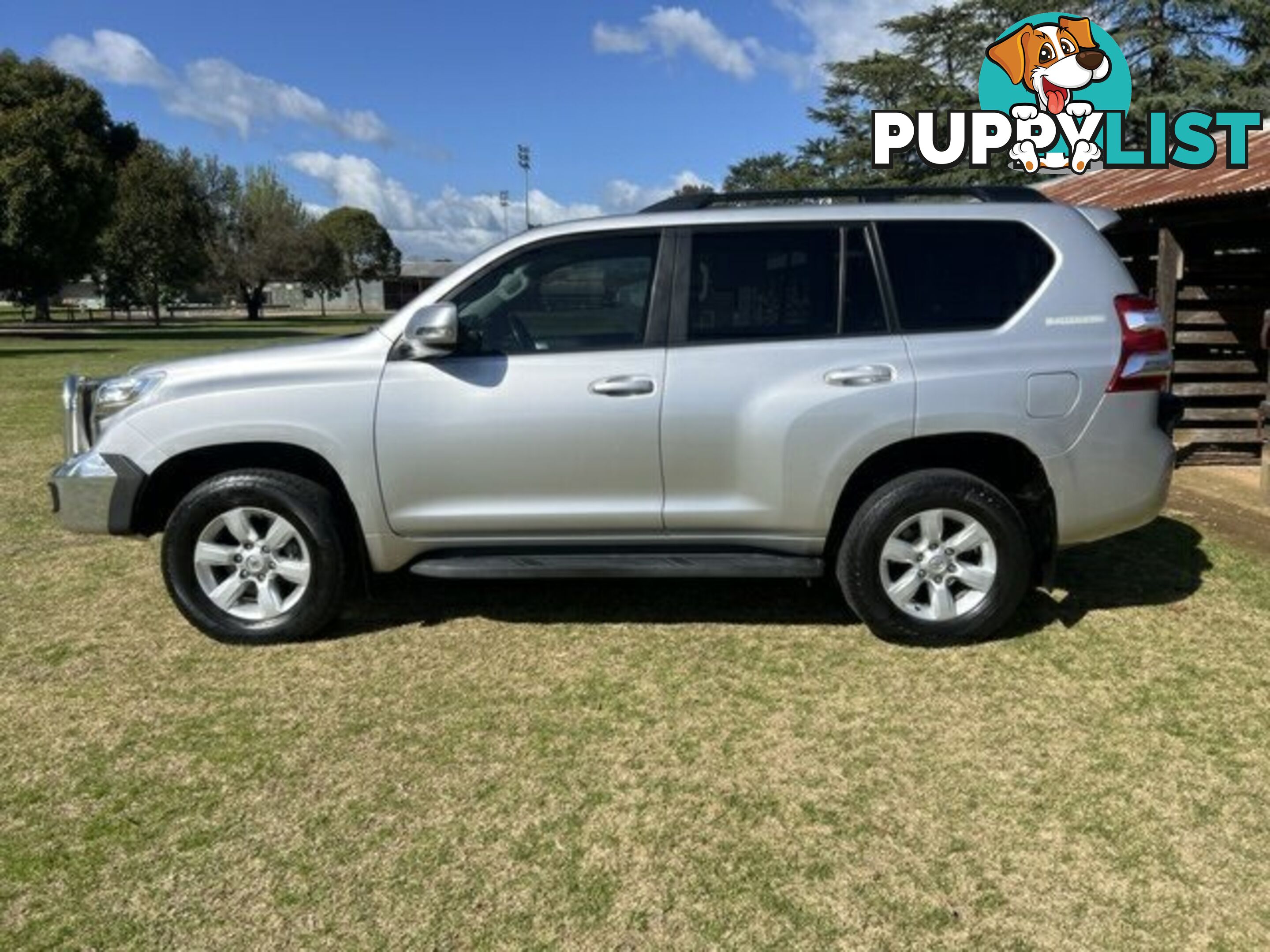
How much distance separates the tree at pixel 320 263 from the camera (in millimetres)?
59219

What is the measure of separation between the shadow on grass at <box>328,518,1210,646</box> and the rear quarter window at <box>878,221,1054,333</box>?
1419 millimetres

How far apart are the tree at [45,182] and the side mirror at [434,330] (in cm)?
3372

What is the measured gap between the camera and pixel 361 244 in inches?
3396

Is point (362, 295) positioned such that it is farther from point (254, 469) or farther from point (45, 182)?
point (254, 469)

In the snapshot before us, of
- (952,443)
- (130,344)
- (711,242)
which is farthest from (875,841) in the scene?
(130,344)

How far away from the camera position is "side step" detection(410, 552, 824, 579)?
416 centimetres

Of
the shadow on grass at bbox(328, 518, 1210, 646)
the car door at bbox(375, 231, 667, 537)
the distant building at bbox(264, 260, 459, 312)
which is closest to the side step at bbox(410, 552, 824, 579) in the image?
the car door at bbox(375, 231, 667, 537)

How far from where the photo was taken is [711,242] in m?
4.23

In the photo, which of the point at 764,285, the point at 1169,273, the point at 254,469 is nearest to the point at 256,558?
the point at 254,469

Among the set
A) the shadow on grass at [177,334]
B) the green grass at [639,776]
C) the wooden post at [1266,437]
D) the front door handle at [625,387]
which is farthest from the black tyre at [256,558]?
the shadow on grass at [177,334]

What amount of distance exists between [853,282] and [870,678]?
5.46 ft

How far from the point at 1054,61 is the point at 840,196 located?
2237 centimetres

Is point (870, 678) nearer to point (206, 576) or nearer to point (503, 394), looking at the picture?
point (503, 394)

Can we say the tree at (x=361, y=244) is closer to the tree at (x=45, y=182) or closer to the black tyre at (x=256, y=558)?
the tree at (x=45, y=182)
